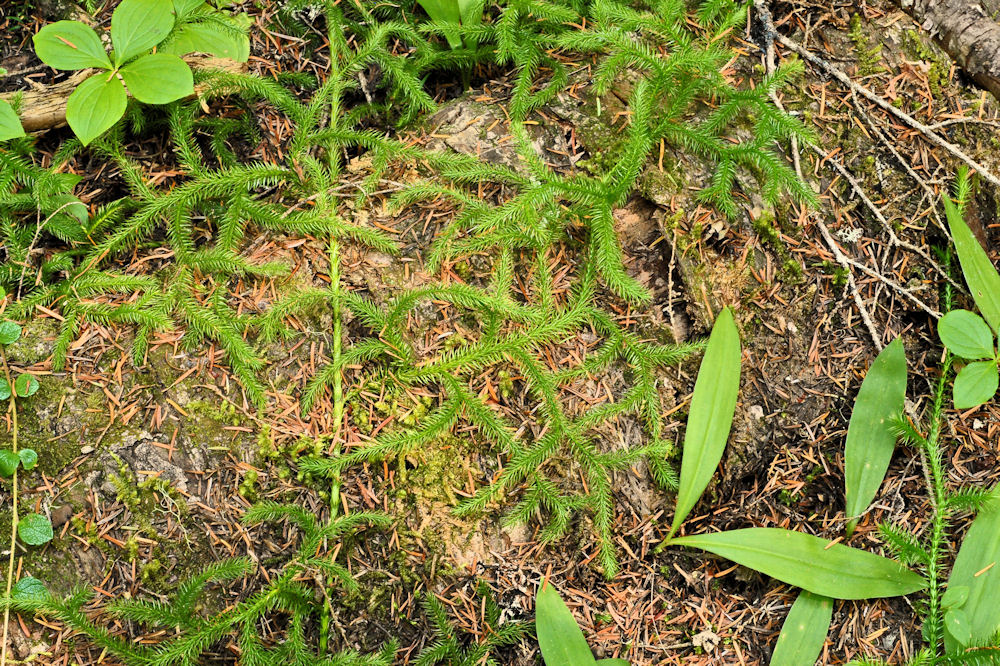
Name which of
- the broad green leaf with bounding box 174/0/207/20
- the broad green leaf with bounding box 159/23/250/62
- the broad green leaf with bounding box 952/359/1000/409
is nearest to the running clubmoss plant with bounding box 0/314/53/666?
the broad green leaf with bounding box 159/23/250/62

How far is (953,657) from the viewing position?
2.24 m

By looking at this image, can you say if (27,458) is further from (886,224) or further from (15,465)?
(886,224)

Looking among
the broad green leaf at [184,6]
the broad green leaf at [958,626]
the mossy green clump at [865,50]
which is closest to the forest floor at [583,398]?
the mossy green clump at [865,50]

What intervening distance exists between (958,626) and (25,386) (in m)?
3.33

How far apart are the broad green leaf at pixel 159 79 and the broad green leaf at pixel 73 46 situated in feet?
0.38

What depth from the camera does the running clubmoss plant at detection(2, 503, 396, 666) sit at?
2.06m

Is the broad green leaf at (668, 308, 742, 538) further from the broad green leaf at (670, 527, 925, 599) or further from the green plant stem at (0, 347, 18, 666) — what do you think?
the green plant stem at (0, 347, 18, 666)

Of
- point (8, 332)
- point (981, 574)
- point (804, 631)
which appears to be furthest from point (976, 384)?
point (8, 332)

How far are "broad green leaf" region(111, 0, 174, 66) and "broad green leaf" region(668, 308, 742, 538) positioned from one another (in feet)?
7.83

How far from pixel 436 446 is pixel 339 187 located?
3.57ft

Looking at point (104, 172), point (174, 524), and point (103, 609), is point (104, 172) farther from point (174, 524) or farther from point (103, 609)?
point (103, 609)

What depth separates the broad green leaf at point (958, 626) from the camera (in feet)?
7.50

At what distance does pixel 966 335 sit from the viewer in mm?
2521

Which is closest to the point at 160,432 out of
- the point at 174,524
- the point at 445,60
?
the point at 174,524
